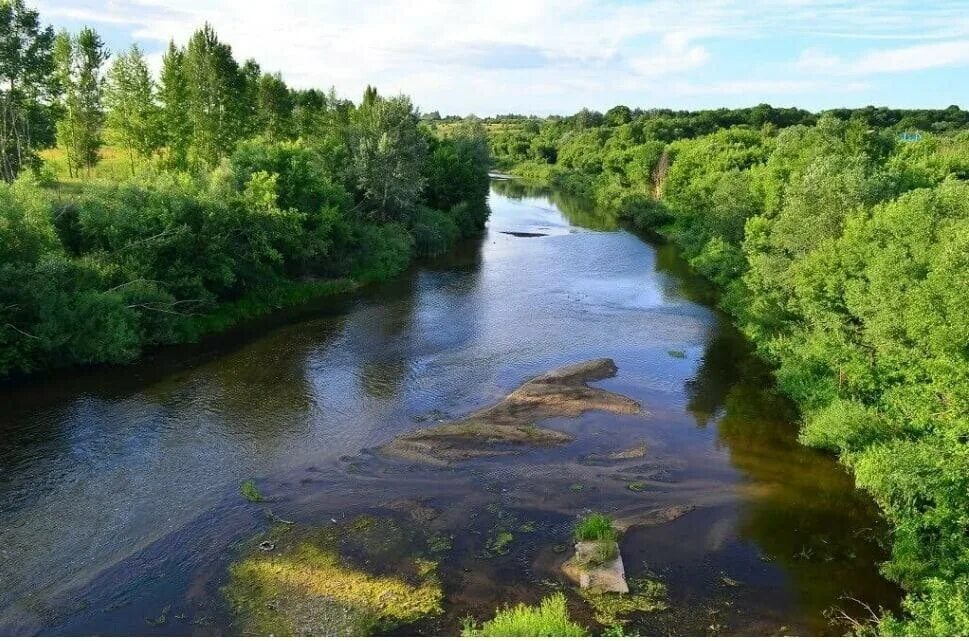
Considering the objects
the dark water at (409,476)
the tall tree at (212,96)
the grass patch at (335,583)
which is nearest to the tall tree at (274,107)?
the tall tree at (212,96)

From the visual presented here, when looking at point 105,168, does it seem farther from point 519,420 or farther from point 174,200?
point 519,420

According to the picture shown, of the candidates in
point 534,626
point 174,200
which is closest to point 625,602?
point 534,626

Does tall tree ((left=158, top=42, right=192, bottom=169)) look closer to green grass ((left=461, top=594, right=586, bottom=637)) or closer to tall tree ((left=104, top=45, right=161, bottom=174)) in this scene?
tall tree ((left=104, top=45, right=161, bottom=174))

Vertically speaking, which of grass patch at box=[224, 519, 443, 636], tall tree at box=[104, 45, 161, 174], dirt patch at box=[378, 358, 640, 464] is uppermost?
tall tree at box=[104, 45, 161, 174]

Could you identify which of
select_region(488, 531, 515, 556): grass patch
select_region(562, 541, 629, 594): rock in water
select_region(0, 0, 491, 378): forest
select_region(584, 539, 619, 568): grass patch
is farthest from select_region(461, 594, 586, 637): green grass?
select_region(0, 0, 491, 378): forest

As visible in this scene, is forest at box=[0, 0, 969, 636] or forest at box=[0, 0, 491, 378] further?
forest at box=[0, 0, 491, 378]

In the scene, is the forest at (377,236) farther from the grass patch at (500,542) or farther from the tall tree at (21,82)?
the grass patch at (500,542)

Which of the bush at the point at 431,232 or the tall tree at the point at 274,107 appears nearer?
the bush at the point at 431,232
